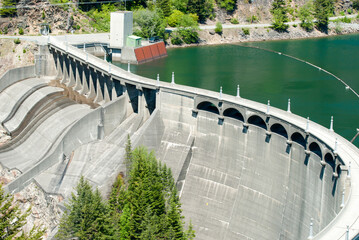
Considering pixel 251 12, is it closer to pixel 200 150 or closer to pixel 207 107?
pixel 207 107

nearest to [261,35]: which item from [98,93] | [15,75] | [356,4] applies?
[356,4]

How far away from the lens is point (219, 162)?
6047cm

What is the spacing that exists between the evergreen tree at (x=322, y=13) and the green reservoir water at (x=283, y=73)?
11017 mm

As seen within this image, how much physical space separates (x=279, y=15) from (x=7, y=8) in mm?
64491

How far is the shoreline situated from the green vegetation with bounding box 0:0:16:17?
105 feet

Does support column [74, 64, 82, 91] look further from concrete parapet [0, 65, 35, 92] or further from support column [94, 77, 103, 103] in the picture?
concrete parapet [0, 65, 35, 92]

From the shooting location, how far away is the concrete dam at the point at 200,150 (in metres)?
49.2

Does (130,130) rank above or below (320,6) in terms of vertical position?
below

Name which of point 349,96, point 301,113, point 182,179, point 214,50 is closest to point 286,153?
point 182,179

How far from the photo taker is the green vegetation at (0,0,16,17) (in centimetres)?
10448

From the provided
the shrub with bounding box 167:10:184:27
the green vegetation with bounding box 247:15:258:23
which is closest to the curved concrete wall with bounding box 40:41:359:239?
the shrub with bounding box 167:10:184:27

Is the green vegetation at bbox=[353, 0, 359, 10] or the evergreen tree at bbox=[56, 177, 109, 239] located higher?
the green vegetation at bbox=[353, 0, 359, 10]

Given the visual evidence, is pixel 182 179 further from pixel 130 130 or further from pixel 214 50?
pixel 214 50

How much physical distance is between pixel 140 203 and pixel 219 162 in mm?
13507
